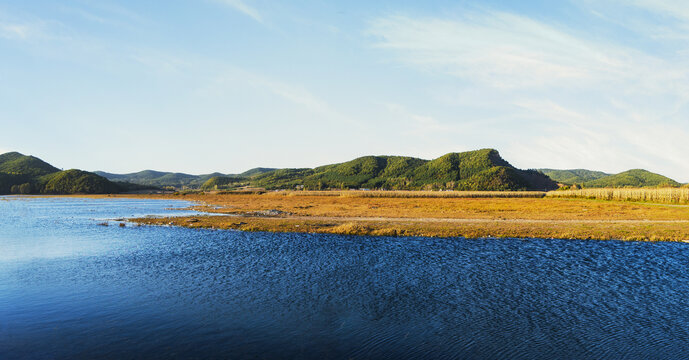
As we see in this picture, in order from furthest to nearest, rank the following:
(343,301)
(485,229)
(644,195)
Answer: (644,195)
(485,229)
(343,301)

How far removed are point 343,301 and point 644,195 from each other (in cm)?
11534

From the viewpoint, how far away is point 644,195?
101938 mm

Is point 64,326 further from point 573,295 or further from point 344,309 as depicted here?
point 573,295

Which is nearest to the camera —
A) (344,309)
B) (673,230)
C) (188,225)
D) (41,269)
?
(344,309)

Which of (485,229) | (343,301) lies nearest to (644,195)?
(485,229)

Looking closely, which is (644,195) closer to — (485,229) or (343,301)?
(485,229)

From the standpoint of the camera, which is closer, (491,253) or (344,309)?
(344,309)

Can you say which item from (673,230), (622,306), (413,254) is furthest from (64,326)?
(673,230)

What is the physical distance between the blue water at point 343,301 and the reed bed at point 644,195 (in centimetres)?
7145

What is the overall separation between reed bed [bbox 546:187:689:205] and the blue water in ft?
234

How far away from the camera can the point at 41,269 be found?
2773 centimetres

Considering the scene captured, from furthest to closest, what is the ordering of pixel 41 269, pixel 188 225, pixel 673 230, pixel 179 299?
pixel 188 225 < pixel 673 230 < pixel 41 269 < pixel 179 299

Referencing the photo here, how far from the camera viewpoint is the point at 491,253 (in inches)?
1334

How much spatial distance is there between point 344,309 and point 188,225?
4024cm
